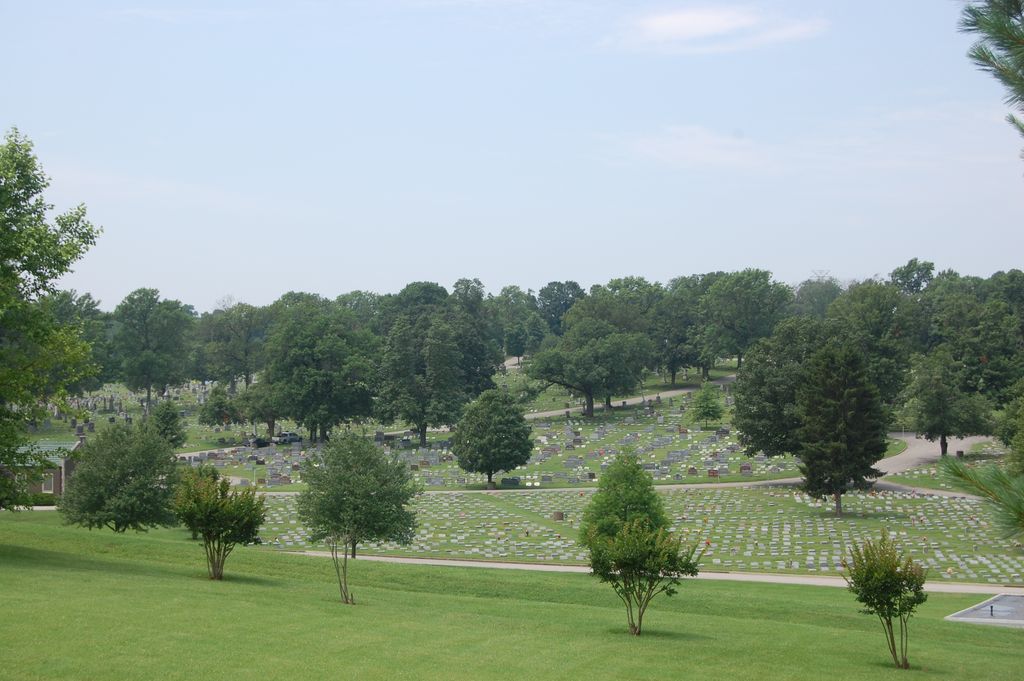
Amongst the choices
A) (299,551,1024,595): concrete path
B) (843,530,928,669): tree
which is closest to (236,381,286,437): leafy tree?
(299,551,1024,595): concrete path

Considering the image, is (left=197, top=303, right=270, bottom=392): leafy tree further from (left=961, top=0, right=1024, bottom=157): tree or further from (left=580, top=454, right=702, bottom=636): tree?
(left=961, top=0, right=1024, bottom=157): tree

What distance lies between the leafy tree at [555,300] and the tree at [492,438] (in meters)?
110

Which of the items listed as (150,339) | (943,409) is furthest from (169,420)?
(943,409)

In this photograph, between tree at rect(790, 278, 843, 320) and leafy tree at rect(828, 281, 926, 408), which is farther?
tree at rect(790, 278, 843, 320)

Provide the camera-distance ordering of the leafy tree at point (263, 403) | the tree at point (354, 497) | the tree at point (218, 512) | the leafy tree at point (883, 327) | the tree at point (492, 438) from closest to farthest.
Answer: the tree at point (218, 512) → the tree at point (354, 497) → the tree at point (492, 438) → the leafy tree at point (883, 327) → the leafy tree at point (263, 403)

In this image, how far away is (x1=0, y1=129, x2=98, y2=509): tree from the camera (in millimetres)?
22469

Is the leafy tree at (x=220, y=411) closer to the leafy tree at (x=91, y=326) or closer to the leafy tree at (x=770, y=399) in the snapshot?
the leafy tree at (x=91, y=326)

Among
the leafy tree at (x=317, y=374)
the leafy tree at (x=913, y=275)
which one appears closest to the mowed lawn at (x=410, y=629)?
the leafy tree at (x=317, y=374)

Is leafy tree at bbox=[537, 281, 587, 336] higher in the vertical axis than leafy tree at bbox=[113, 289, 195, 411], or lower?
higher

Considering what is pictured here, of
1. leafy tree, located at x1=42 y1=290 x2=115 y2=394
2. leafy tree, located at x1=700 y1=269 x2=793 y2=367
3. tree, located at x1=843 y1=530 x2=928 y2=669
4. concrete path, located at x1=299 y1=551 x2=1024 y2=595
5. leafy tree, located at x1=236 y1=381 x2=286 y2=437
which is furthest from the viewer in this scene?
leafy tree, located at x1=700 y1=269 x2=793 y2=367

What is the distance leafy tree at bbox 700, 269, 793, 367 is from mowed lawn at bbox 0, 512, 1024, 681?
84.9m

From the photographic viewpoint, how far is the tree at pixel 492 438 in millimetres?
61938

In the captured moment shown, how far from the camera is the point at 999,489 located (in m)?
8.51

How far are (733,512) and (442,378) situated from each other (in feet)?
132
